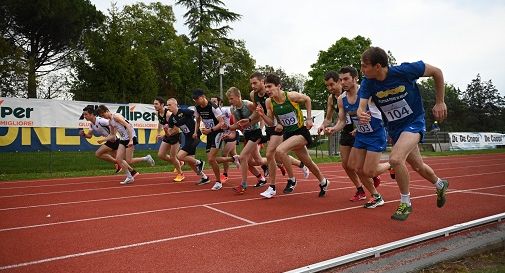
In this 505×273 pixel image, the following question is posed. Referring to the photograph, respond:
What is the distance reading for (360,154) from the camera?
553cm

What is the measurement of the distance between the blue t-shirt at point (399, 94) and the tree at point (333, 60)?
4666 centimetres

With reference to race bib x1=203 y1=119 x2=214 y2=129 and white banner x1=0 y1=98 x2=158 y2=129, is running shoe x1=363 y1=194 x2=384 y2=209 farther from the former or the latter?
white banner x1=0 y1=98 x2=158 y2=129

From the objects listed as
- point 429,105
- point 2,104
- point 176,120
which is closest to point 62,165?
point 2,104

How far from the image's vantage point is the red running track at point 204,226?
3.45 metres

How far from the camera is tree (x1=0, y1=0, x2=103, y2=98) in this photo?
30.2 m

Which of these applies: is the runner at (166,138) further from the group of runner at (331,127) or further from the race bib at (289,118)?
the race bib at (289,118)

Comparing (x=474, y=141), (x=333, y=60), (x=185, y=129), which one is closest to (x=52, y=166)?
(x=185, y=129)

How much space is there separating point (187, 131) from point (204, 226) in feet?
14.5

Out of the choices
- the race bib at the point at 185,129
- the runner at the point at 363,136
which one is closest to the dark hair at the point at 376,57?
the runner at the point at 363,136

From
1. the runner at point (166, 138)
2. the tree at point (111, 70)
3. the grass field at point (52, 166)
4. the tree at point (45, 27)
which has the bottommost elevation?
the grass field at point (52, 166)

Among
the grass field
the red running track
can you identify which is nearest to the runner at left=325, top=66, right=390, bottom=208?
the red running track

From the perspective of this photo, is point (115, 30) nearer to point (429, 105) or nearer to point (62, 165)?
point (62, 165)

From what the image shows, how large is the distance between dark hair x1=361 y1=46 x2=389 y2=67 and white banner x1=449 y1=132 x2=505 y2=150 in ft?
80.6

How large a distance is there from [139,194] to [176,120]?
2.11 meters
